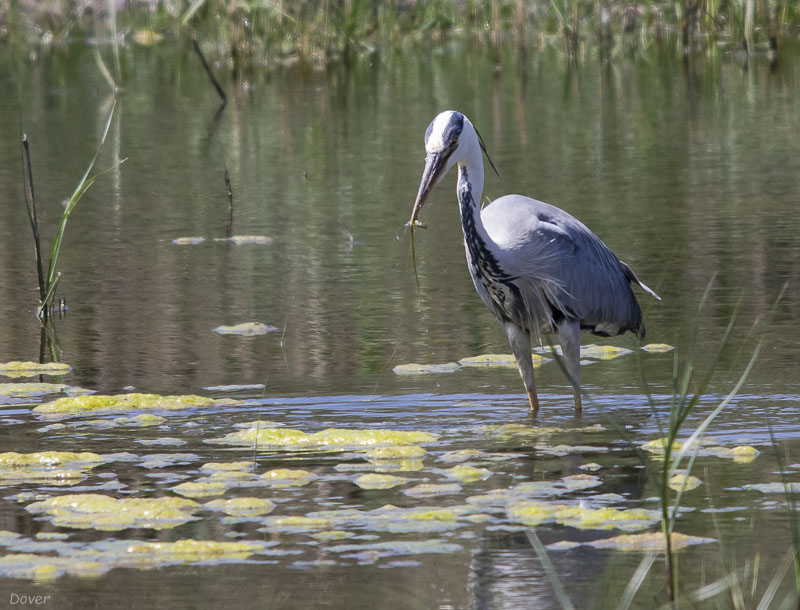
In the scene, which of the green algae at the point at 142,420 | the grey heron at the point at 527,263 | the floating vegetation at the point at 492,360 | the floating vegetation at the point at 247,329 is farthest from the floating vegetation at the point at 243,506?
the floating vegetation at the point at 247,329

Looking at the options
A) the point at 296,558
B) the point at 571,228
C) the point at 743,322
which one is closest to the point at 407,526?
the point at 296,558

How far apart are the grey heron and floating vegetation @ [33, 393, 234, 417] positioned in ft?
4.16

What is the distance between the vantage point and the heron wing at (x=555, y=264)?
6.19 metres

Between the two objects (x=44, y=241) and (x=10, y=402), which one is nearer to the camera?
(x=10, y=402)

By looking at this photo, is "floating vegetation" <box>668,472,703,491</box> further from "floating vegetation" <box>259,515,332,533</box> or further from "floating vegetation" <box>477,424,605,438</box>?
"floating vegetation" <box>259,515,332,533</box>

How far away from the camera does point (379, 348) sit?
7.14 metres

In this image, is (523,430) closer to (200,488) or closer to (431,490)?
(431,490)

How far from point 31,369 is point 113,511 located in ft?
7.97

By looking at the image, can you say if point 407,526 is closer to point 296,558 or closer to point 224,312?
point 296,558

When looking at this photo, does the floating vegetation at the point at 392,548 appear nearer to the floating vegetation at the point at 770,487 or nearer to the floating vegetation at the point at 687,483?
the floating vegetation at the point at 687,483

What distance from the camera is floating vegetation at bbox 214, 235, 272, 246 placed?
9.87 meters

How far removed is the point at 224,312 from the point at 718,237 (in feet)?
11.1

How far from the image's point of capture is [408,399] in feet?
20.5

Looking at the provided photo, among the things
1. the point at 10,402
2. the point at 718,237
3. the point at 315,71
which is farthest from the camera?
the point at 315,71
